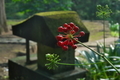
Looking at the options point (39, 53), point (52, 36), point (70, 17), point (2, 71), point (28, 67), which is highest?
point (70, 17)

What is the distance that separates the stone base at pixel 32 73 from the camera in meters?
4.21

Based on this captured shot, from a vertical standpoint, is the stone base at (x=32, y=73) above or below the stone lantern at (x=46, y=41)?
below

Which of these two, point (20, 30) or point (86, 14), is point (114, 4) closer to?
point (86, 14)

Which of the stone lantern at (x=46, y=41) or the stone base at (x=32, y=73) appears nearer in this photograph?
the stone lantern at (x=46, y=41)

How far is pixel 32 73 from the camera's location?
4.59 m

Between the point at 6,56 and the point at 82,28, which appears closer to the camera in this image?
the point at 82,28

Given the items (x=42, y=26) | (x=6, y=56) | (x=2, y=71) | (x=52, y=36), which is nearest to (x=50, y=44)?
(x=52, y=36)

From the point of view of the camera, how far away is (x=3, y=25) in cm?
1209

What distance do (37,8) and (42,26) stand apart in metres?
6.74

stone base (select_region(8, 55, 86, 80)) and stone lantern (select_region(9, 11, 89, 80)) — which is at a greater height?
stone lantern (select_region(9, 11, 89, 80))

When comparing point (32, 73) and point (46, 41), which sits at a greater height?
point (46, 41)

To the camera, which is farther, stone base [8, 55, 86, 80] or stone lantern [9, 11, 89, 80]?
stone base [8, 55, 86, 80]

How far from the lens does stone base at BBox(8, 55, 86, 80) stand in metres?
4.21

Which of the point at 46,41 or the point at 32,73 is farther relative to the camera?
the point at 32,73
